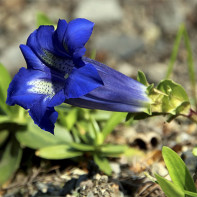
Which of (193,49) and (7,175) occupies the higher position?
(193,49)

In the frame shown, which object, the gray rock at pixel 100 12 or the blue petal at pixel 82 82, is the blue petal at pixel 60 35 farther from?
the gray rock at pixel 100 12

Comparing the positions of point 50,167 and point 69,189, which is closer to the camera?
point 69,189

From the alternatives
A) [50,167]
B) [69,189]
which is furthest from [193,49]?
[69,189]

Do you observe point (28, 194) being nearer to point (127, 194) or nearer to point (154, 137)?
point (127, 194)

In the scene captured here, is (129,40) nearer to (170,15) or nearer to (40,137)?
(170,15)

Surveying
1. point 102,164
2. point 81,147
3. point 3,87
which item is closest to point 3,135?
point 3,87

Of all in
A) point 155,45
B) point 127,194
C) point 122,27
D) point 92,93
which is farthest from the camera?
point 122,27

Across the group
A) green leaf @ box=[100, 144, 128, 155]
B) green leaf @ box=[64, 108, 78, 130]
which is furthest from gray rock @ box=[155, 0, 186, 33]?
green leaf @ box=[100, 144, 128, 155]
